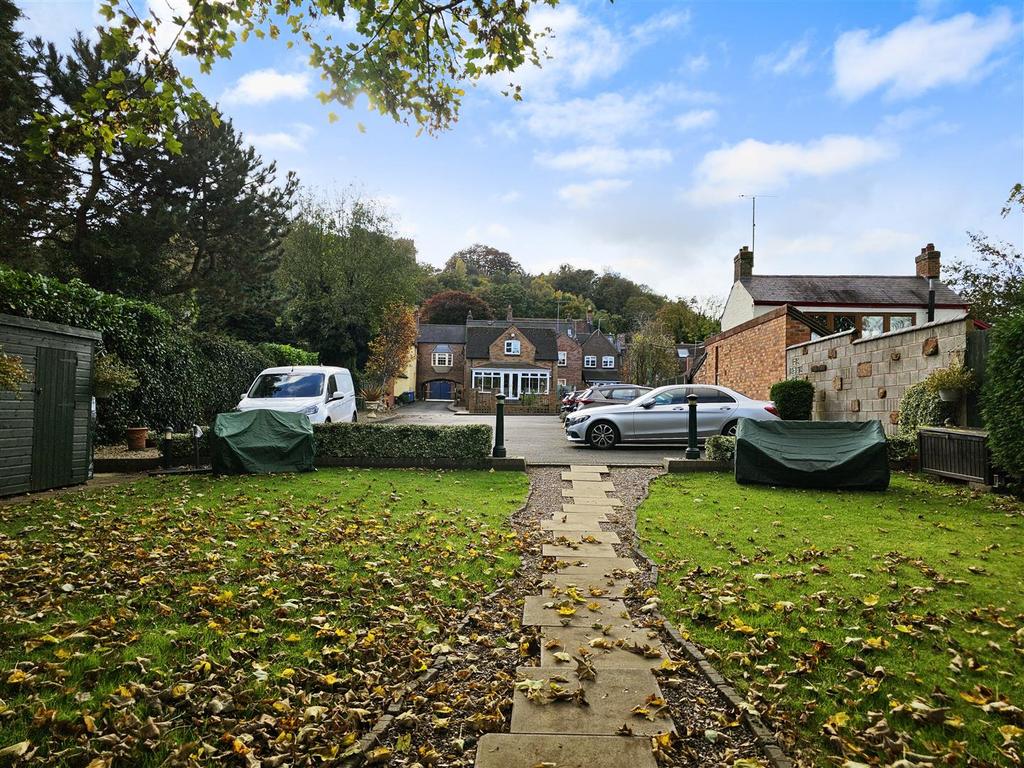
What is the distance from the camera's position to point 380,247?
31906 millimetres

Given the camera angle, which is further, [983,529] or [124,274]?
[124,274]

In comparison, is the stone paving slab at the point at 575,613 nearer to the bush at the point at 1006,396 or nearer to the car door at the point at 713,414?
the bush at the point at 1006,396

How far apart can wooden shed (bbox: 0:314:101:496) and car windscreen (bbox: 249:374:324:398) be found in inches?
184

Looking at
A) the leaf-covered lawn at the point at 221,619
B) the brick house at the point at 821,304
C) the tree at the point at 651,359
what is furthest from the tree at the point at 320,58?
the tree at the point at 651,359

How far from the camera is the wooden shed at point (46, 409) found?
768 cm

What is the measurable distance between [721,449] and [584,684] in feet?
26.9

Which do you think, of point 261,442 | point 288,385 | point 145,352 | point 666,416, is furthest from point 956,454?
point 145,352

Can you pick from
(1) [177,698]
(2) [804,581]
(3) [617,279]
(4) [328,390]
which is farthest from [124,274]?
(3) [617,279]

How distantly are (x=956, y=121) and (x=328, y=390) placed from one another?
42.5 feet

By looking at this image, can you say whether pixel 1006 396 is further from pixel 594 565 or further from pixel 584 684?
pixel 584 684

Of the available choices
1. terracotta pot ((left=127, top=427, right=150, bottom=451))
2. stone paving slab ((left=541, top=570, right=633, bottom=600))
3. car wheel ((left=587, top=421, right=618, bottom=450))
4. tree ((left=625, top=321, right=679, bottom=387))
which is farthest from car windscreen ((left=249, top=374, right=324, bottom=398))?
tree ((left=625, top=321, right=679, bottom=387))

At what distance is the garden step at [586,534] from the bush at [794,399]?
10.1m

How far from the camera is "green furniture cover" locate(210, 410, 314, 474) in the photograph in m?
9.80

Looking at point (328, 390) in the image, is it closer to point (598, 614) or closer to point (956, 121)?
point (598, 614)
